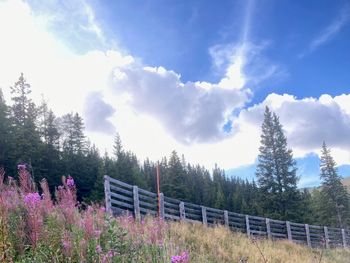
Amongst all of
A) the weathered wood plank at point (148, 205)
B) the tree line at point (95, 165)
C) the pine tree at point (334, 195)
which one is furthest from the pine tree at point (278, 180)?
the weathered wood plank at point (148, 205)

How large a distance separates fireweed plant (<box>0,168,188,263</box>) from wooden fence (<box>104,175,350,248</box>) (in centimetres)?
409

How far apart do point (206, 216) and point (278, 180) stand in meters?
22.4

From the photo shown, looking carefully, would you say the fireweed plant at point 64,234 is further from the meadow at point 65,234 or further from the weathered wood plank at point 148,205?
the weathered wood plank at point 148,205

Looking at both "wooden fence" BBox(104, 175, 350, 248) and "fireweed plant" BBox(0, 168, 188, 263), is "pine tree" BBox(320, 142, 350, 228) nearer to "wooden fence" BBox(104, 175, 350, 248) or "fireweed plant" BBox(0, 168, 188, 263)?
"wooden fence" BBox(104, 175, 350, 248)

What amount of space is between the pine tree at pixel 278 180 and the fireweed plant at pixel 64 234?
108ft

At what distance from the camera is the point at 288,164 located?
38.2m

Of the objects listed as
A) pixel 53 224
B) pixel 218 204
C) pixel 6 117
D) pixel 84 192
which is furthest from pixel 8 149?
pixel 218 204

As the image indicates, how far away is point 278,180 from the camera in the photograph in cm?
3819

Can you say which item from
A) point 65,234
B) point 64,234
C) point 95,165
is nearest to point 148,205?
point 65,234

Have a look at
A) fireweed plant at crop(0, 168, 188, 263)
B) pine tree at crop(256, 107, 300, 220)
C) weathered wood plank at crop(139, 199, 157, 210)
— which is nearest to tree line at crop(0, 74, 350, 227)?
pine tree at crop(256, 107, 300, 220)

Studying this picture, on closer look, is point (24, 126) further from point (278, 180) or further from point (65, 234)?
point (65, 234)

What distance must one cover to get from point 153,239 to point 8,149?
3517 centimetres

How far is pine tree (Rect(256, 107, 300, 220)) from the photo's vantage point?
37.5 m

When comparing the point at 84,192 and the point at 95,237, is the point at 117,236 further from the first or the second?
the point at 84,192
